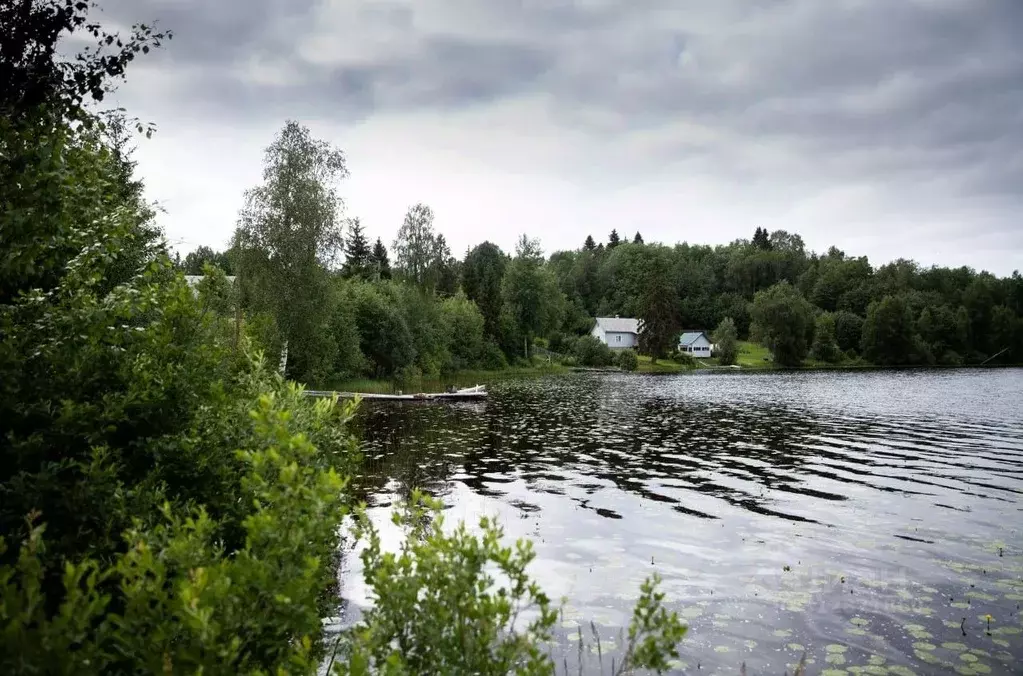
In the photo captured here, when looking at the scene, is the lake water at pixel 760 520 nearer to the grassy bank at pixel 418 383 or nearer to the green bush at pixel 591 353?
the grassy bank at pixel 418 383

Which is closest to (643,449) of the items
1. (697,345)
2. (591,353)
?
(591,353)

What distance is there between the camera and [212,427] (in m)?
7.95

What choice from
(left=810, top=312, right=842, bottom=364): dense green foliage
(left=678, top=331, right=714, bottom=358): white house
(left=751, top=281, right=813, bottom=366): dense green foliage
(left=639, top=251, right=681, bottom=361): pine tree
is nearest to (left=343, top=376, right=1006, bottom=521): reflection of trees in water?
(left=639, top=251, right=681, bottom=361): pine tree

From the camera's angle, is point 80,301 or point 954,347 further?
point 954,347

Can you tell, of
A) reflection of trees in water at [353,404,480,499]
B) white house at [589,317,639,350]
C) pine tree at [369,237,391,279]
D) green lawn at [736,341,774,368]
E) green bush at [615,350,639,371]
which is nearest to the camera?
reflection of trees in water at [353,404,480,499]

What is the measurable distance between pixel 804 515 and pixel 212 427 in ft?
56.0

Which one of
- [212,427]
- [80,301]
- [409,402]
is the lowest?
[409,402]

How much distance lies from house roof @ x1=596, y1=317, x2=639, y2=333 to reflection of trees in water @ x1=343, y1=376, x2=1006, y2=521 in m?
101

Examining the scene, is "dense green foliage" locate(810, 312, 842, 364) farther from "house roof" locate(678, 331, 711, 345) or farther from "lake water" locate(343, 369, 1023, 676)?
"lake water" locate(343, 369, 1023, 676)

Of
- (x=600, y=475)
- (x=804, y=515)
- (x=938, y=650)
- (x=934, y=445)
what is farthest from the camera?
(x=934, y=445)

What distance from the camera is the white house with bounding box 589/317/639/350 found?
502 ft

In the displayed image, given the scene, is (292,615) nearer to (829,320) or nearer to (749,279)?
(829,320)

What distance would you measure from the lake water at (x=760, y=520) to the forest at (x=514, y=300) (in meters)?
8.37

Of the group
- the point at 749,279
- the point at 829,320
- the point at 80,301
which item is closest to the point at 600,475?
the point at 80,301
